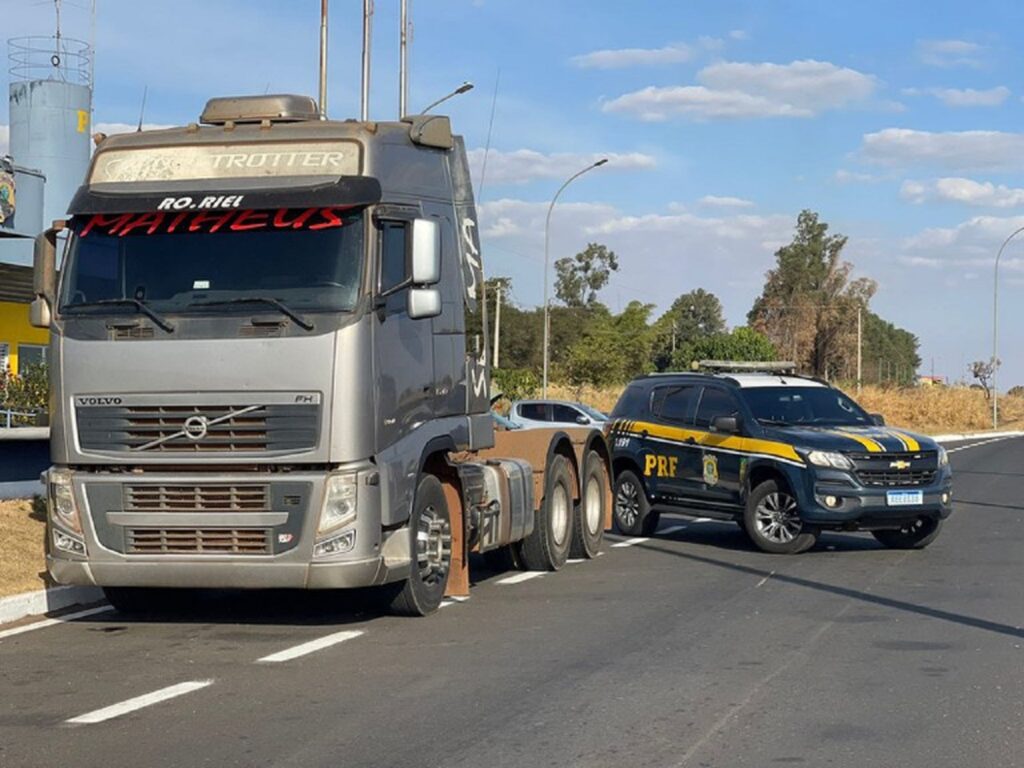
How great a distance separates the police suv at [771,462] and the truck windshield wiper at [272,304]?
278 inches

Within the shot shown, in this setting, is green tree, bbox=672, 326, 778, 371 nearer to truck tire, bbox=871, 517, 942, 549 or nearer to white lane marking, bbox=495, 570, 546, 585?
truck tire, bbox=871, 517, 942, 549

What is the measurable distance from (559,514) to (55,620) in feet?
17.0

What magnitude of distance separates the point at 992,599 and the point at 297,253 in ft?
20.4

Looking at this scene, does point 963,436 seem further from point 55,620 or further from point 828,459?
point 55,620

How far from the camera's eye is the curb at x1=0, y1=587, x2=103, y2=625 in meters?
10.9

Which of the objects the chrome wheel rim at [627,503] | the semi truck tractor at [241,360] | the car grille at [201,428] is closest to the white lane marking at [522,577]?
the semi truck tractor at [241,360]

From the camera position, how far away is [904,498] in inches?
589

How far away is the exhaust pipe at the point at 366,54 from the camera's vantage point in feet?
44.9

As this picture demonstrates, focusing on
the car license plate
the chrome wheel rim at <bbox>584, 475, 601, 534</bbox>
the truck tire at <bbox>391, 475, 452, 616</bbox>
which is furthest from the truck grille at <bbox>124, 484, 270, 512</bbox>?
the car license plate

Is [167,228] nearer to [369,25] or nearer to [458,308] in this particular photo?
[458,308]

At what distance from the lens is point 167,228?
1006cm

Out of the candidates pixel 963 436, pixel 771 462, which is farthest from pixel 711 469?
pixel 963 436

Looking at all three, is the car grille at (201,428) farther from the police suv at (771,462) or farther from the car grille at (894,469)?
the car grille at (894,469)

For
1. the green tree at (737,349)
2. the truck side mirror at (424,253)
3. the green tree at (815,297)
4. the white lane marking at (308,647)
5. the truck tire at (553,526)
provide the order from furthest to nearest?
1. the green tree at (815,297)
2. the green tree at (737,349)
3. the truck tire at (553,526)
4. the truck side mirror at (424,253)
5. the white lane marking at (308,647)
